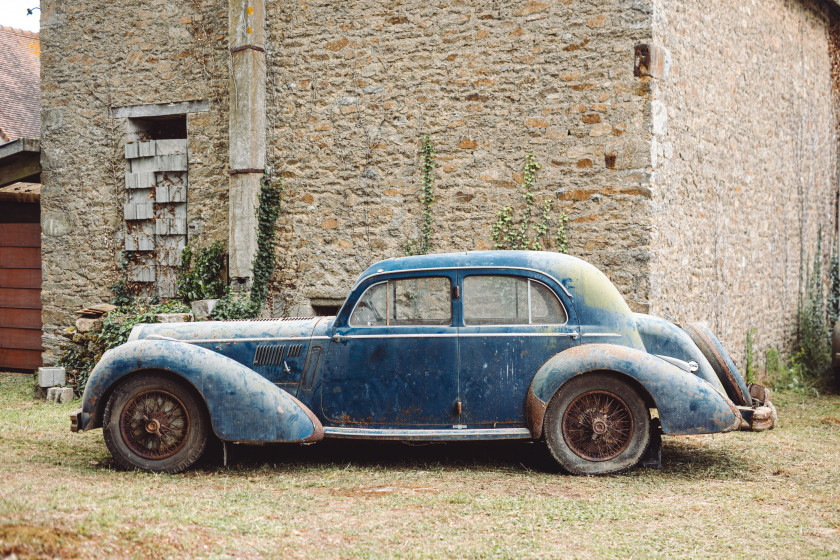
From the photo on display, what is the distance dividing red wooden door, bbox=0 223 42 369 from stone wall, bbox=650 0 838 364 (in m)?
8.83

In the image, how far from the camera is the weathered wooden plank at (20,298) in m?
11.4

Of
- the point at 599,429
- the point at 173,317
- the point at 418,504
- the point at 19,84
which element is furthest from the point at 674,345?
the point at 19,84

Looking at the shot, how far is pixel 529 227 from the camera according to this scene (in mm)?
8125

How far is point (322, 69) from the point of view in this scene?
9.04 meters

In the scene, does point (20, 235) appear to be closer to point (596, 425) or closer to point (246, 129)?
point (246, 129)

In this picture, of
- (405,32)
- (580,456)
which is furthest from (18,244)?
(580,456)

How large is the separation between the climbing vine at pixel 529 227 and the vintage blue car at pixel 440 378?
2578 mm

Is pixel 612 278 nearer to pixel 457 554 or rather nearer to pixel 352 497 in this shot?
pixel 352 497

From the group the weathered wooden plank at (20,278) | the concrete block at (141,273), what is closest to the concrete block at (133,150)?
the concrete block at (141,273)

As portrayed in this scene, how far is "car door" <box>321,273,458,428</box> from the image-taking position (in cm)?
523

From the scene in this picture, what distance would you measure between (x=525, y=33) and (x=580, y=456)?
4.79 m

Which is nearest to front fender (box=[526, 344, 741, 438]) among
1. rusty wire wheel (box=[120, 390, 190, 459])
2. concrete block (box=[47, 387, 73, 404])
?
rusty wire wheel (box=[120, 390, 190, 459])

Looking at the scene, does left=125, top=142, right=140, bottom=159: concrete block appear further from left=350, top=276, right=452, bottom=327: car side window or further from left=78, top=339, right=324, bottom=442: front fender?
left=350, top=276, right=452, bottom=327: car side window

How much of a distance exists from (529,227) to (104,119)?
6.02 metres
